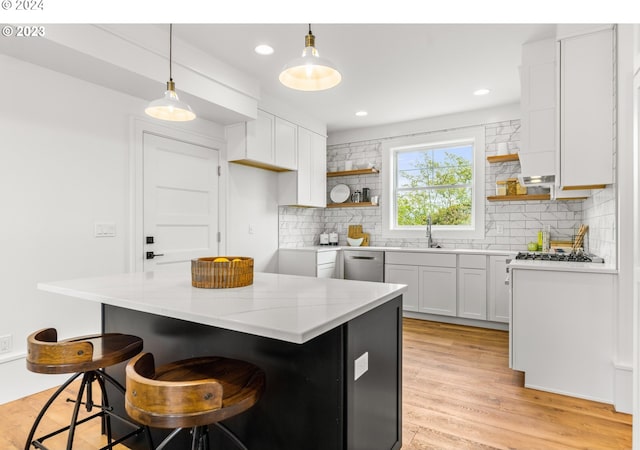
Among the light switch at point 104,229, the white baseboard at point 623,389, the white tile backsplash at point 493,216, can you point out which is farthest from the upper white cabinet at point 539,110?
the light switch at point 104,229

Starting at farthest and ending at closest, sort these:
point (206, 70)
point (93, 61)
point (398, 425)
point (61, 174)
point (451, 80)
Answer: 1. point (451, 80)
2. point (206, 70)
3. point (61, 174)
4. point (93, 61)
5. point (398, 425)

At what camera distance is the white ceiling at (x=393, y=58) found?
278 centimetres

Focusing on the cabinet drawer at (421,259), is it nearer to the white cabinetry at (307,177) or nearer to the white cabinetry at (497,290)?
the white cabinetry at (497,290)

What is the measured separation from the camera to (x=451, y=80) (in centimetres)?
369

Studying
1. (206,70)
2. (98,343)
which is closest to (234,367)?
(98,343)

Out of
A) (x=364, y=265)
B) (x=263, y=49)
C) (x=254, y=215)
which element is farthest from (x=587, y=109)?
(x=254, y=215)

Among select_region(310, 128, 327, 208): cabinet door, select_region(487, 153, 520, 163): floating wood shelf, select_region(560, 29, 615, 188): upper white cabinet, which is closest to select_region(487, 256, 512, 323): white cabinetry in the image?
select_region(487, 153, 520, 163): floating wood shelf

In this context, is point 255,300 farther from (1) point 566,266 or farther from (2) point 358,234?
(2) point 358,234

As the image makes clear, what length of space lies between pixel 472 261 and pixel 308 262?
1932 millimetres

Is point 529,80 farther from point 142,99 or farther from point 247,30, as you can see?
point 142,99

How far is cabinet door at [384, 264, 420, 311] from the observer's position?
4.43 meters

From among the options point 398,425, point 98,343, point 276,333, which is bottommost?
point 398,425

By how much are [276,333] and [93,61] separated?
248 centimetres

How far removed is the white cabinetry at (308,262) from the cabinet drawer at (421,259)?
74cm
